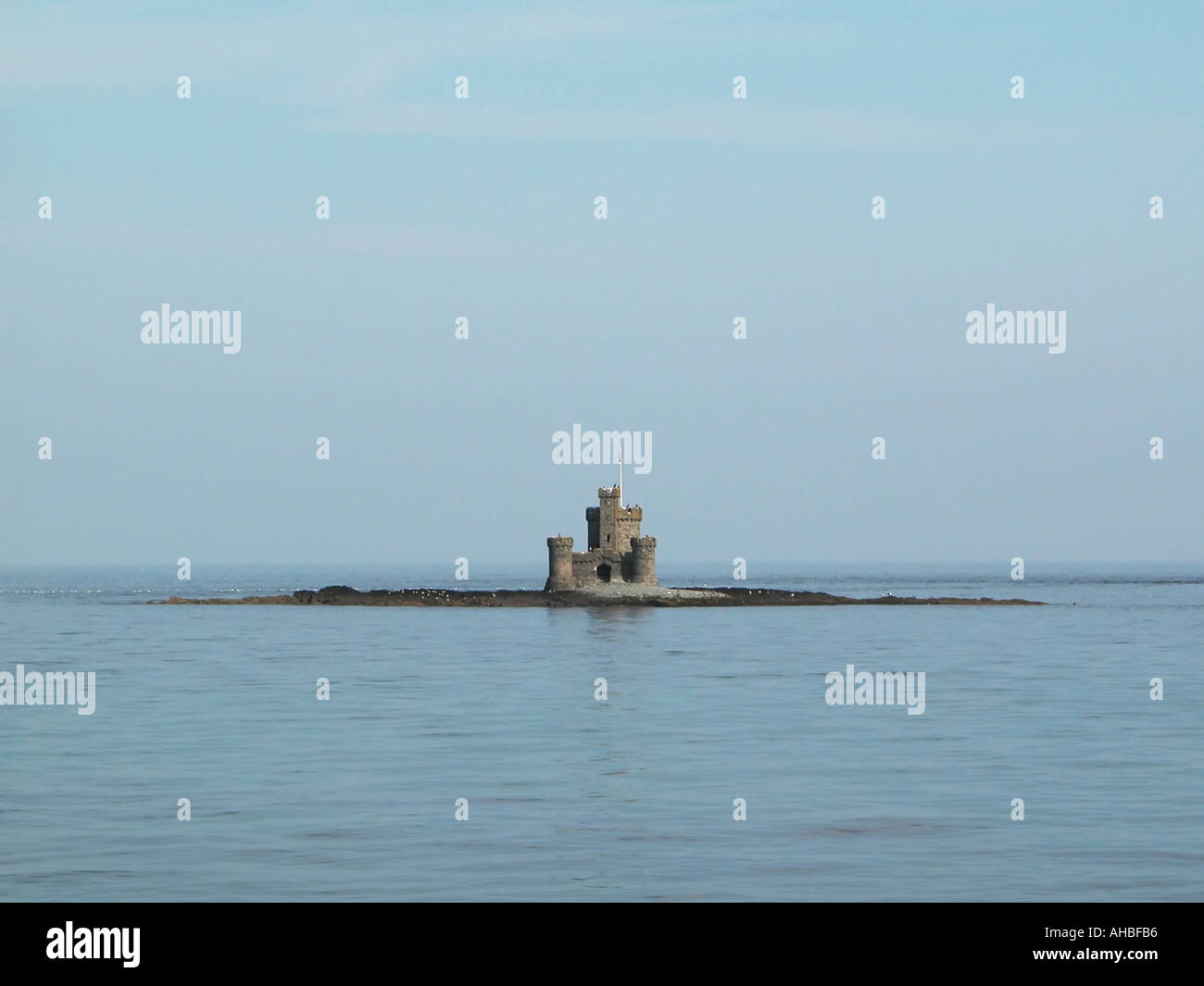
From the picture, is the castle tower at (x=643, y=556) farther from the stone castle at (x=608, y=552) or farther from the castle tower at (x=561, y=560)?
the castle tower at (x=561, y=560)

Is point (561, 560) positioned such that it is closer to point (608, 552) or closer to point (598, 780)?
point (608, 552)

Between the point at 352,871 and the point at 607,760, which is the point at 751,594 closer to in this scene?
the point at 607,760

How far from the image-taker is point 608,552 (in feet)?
377

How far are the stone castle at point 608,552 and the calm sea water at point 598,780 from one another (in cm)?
4288

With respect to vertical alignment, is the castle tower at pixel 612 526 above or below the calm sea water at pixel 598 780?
above

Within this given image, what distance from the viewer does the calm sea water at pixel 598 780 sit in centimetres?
2284

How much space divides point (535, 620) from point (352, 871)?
278 feet

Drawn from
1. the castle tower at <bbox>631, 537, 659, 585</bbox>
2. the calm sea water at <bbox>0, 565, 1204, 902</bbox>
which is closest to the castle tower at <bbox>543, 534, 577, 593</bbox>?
the castle tower at <bbox>631, 537, 659, 585</bbox>

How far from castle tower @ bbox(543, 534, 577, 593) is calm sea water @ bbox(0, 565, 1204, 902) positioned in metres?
44.7

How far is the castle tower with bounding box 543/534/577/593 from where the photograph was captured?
382 feet

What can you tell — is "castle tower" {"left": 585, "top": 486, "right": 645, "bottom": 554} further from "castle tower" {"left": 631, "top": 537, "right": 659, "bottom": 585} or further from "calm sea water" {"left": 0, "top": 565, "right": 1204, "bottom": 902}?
"calm sea water" {"left": 0, "top": 565, "right": 1204, "bottom": 902}

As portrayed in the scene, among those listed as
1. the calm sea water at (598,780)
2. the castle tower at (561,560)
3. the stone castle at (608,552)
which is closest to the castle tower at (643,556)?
the stone castle at (608,552)

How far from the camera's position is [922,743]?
39.0 meters

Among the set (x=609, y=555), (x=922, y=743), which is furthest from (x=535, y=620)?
(x=922, y=743)
